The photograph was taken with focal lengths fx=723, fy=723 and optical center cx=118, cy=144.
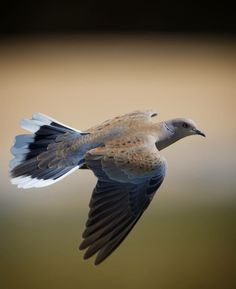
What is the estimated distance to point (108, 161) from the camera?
135 cm

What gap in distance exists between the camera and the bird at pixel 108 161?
50.7 inches

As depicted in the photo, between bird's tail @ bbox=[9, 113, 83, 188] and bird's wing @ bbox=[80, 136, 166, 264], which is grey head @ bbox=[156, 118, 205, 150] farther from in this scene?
bird's tail @ bbox=[9, 113, 83, 188]

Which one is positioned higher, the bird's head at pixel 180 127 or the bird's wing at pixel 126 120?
the bird's wing at pixel 126 120

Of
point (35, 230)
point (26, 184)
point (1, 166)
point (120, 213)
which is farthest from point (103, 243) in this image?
point (35, 230)

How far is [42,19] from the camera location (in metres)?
3.71

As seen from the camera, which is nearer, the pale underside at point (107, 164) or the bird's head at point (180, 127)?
the pale underside at point (107, 164)

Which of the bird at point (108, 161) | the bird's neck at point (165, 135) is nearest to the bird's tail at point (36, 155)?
the bird at point (108, 161)

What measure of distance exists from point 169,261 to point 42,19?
1.73m

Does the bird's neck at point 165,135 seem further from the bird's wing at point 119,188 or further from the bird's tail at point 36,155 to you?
the bird's tail at point 36,155

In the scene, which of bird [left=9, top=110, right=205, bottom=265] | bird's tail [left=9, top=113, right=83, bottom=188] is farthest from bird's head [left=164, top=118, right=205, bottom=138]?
bird's tail [left=9, top=113, right=83, bottom=188]

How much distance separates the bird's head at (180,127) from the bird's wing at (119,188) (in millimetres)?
49

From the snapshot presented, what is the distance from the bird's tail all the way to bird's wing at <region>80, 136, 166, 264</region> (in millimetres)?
59

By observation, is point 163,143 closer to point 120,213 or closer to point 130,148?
point 130,148

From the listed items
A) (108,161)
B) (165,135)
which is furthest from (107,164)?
(165,135)
